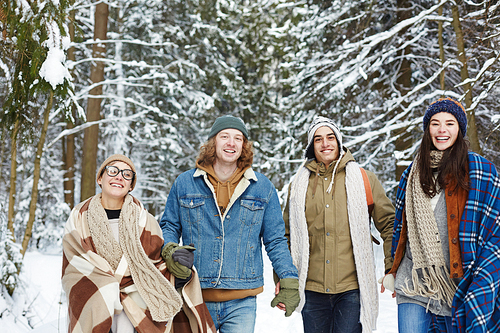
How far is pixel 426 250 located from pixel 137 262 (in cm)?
188

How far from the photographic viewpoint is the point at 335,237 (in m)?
3.25

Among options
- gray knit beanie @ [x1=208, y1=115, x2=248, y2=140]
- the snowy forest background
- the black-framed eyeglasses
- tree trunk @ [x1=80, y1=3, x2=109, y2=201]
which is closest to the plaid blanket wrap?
the black-framed eyeglasses

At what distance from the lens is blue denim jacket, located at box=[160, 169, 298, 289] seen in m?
2.94

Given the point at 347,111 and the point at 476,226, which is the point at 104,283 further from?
the point at 347,111

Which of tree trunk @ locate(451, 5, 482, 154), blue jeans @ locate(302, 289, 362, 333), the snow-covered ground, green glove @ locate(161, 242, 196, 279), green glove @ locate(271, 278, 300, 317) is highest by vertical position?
tree trunk @ locate(451, 5, 482, 154)

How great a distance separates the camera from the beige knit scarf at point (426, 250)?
273 centimetres

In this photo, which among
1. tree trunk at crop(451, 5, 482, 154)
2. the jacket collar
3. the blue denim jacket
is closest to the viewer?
the blue denim jacket

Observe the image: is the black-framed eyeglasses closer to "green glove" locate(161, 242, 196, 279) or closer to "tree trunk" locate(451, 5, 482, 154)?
"green glove" locate(161, 242, 196, 279)

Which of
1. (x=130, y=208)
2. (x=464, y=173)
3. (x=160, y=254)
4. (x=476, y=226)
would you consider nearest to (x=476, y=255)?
(x=476, y=226)

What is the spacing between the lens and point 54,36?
4797 mm

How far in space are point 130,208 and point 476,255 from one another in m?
2.24

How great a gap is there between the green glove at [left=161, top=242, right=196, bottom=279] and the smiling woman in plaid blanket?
1.42m

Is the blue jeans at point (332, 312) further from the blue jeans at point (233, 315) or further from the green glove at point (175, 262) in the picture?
the green glove at point (175, 262)

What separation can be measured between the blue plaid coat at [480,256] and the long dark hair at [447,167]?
6 centimetres
